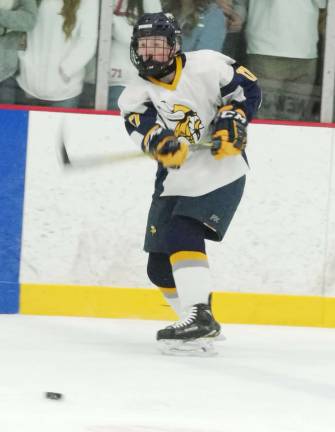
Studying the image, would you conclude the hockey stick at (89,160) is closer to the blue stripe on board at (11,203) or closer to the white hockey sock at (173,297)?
the blue stripe on board at (11,203)

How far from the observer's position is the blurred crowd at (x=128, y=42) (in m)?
4.26

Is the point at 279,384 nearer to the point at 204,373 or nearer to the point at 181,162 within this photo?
the point at 204,373

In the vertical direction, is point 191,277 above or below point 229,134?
below

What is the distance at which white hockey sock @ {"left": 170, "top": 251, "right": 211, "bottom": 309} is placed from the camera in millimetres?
3338

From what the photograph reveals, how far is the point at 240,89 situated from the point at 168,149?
357mm

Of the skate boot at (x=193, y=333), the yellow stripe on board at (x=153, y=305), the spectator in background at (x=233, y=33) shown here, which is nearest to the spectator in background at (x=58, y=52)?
the spectator in background at (x=233, y=33)

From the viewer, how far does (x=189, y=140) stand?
3404 millimetres

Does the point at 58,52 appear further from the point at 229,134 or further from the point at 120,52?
the point at 229,134

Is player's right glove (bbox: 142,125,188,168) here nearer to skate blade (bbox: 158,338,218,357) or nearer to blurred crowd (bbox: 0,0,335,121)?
skate blade (bbox: 158,338,218,357)

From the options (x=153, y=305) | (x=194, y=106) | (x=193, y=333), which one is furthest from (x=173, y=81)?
(x=153, y=305)

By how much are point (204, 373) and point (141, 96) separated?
900mm

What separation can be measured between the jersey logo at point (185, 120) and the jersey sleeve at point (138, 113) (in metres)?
0.04

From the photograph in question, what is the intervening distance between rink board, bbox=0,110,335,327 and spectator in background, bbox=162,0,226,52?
423 millimetres

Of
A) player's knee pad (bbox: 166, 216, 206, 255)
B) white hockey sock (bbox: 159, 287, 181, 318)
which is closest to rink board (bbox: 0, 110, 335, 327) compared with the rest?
white hockey sock (bbox: 159, 287, 181, 318)
